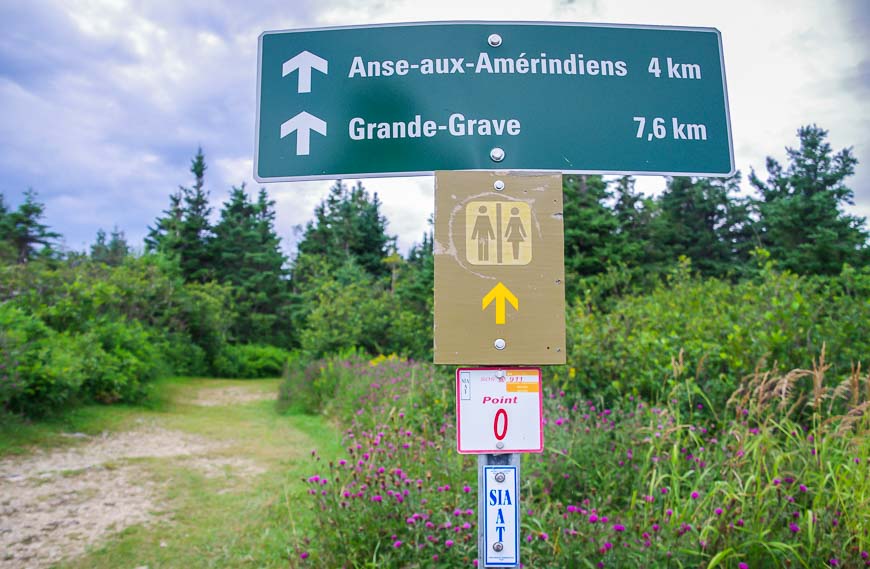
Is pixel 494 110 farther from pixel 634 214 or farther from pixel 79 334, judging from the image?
pixel 634 214

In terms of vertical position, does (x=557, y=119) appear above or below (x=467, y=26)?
below

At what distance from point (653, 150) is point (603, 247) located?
63.2 feet

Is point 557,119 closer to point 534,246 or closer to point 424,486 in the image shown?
point 534,246

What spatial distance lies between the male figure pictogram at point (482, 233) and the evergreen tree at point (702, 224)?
24.7 meters

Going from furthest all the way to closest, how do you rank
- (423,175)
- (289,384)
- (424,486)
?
(289,384) < (424,486) < (423,175)

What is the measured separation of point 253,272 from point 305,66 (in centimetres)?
2750

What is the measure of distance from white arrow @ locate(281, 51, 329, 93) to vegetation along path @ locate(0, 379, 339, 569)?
246 cm

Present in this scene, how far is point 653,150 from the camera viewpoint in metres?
1.75

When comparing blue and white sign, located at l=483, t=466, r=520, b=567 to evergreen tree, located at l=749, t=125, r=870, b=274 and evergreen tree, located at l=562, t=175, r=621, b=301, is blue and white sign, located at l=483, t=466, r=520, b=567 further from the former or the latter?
evergreen tree, located at l=749, t=125, r=870, b=274

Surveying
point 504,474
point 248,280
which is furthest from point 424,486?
point 248,280

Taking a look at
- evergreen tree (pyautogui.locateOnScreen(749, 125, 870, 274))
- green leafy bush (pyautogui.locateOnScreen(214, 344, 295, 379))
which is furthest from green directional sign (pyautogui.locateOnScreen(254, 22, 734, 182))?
evergreen tree (pyautogui.locateOnScreen(749, 125, 870, 274))

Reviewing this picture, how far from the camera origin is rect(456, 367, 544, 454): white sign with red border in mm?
1549

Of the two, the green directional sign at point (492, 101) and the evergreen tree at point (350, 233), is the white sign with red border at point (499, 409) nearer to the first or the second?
the green directional sign at point (492, 101)

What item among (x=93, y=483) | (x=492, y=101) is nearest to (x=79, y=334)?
(x=93, y=483)
